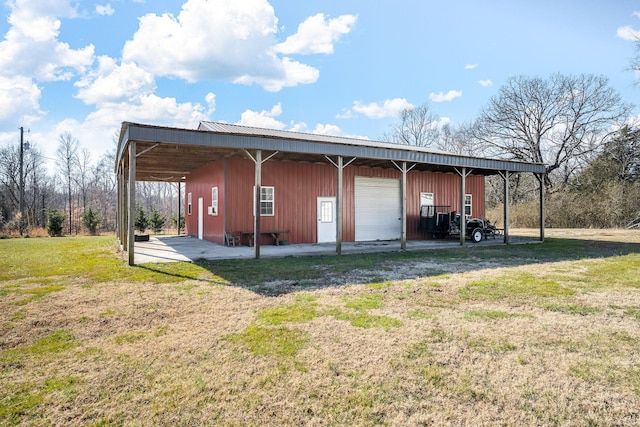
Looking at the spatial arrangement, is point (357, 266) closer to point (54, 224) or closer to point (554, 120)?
point (54, 224)

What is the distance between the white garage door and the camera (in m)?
14.5

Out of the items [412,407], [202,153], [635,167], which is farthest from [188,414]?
[635,167]

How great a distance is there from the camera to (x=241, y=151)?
11398 mm

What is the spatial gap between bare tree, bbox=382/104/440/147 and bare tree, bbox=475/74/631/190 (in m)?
6.13

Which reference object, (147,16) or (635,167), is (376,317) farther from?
(635,167)

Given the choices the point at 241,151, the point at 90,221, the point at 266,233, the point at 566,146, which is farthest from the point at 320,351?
the point at 566,146

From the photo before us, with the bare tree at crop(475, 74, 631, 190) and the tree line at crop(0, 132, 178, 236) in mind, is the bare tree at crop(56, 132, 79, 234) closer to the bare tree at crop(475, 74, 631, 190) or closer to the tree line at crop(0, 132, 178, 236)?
the tree line at crop(0, 132, 178, 236)

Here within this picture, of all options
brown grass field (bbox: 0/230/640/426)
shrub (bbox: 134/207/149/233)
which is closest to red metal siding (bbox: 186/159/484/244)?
brown grass field (bbox: 0/230/640/426)

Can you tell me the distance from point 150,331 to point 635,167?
1243 inches

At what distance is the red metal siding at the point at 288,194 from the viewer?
1252 cm

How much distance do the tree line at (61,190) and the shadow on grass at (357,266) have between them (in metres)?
16.3

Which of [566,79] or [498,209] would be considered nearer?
[498,209]

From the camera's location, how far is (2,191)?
98.0ft

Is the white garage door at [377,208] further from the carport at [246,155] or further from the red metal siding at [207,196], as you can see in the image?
the red metal siding at [207,196]
